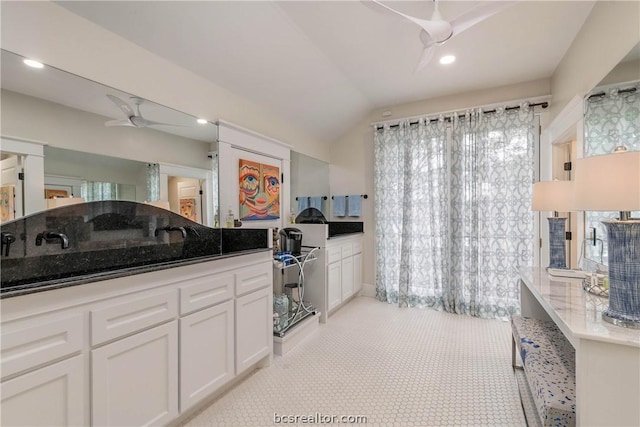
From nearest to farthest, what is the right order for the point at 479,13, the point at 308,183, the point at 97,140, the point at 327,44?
1. the point at 479,13
2. the point at 97,140
3. the point at 327,44
4. the point at 308,183

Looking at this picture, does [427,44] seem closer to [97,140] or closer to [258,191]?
[258,191]

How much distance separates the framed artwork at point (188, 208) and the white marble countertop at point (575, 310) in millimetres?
2394

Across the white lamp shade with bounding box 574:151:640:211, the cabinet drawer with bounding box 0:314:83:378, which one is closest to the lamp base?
the white lamp shade with bounding box 574:151:640:211

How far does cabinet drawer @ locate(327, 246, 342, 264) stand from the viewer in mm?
3297

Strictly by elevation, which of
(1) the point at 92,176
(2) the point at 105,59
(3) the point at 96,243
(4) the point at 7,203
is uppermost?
(2) the point at 105,59

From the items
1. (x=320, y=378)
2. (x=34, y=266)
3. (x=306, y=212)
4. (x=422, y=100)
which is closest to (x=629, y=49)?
(x=422, y=100)

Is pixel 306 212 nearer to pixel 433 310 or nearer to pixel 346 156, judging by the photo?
pixel 346 156

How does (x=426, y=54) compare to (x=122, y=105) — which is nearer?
(x=122, y=105)

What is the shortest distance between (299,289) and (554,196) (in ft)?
7.81

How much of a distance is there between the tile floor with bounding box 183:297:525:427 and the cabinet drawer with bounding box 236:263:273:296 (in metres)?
0.70

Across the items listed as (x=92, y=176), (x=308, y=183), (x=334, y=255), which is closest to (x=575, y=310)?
(x=334, y=255)

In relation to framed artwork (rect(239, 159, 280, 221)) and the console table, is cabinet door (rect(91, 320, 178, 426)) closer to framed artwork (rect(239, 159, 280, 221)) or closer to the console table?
framed artwork (rect(239, 159, 280, 221))

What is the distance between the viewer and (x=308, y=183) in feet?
13.0

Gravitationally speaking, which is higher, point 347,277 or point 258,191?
point 258,191
